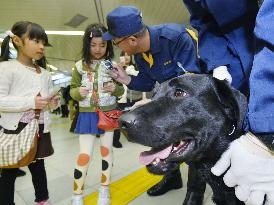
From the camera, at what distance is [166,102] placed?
1004 mm

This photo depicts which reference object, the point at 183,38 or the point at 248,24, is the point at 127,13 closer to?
the point at 183,38

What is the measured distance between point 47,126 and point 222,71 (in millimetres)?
1415

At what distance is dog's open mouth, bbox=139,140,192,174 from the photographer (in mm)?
955

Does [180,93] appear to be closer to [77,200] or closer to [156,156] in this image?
[156,156]

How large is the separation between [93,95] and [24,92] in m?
0.48

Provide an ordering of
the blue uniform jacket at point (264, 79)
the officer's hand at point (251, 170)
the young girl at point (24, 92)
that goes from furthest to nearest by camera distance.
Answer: the young girl at point (24, 92)
the officer's hand at point (251, 170)
the blue uniform jacket at point (264, 79)

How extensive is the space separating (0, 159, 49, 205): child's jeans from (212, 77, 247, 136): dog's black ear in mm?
1501

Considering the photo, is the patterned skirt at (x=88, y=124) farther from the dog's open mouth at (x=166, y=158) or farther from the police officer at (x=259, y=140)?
the police officer at (x=259, y=140)

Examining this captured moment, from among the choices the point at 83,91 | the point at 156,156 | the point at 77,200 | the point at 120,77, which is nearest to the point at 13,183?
the point at 77,200

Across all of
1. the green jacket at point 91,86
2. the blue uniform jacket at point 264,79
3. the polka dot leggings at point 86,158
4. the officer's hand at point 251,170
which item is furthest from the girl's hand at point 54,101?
the blue uniform jacket at point 264,79

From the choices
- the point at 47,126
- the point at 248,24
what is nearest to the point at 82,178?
the point at 47,126

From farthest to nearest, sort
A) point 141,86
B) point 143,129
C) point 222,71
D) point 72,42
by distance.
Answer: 1. point 72,42
2. point 141,86
3. point 222,71
4. point 143,129

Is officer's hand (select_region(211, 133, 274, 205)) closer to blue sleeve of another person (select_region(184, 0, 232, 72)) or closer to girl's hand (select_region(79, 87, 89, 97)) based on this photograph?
blue sleeve of another person (select_region(184, 0, 232, 72))

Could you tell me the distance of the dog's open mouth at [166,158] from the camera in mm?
955
